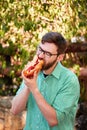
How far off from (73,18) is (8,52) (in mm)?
1161

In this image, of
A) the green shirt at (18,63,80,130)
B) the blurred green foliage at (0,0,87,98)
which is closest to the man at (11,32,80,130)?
the green shirt at (18,63,80,130)

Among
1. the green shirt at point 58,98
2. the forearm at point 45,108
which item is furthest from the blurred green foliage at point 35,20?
the forearm at point 45,108

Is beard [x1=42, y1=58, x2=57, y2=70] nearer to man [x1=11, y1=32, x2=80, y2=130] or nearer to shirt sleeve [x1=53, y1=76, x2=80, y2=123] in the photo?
man [x1=11, y1=32, x2=80, y2=130]

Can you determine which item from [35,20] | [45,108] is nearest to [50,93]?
[45,108]

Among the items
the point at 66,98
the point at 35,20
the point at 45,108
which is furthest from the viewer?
the point at 35,20

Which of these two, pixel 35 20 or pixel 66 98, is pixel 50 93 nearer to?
pixel 66 98

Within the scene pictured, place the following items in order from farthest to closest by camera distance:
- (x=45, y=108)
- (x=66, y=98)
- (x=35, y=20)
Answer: (x=35, y=20) < (x=66, y=98) < (x=45, y=108)

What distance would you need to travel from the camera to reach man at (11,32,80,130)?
7.13 ft

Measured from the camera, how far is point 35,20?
15.3 ft

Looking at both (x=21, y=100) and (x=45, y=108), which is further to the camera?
(x=21, y=100)

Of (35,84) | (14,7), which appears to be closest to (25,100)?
(35,84)

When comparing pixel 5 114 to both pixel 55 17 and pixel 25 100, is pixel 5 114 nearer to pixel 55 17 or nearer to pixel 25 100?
pixel 55 17

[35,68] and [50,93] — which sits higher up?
[35,68]

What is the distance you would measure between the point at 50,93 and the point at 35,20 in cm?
249
